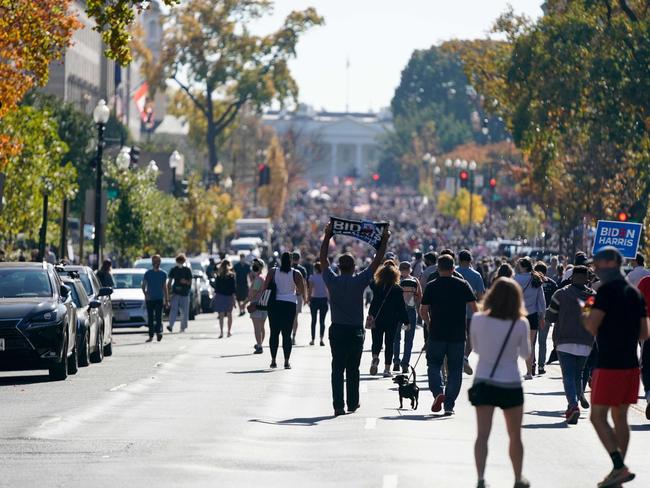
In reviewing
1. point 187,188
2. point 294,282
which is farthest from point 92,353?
point 187,188

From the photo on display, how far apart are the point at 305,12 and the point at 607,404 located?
89.4m

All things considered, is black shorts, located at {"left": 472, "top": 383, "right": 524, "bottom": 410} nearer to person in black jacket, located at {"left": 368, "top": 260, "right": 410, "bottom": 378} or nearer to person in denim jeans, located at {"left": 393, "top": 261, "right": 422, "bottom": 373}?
person in black jacket, located at {"left": 368, "top": 260, "right": 410, "bottom": 378}

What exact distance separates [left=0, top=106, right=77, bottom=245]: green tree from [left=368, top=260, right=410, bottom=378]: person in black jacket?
22.9m

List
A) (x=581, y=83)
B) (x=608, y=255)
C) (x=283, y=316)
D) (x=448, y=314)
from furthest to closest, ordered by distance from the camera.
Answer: (x=581, y=83) < (x=283, y=316) < (x=448, y=314) < (x=608, y=255)

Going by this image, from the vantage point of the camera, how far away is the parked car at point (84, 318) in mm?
27688

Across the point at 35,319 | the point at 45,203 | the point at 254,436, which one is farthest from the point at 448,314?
the point at 45,203

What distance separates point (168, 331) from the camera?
41750 millimetres

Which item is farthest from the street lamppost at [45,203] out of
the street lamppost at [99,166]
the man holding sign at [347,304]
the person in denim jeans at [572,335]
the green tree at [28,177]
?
the person in denim jeans at [572,335]

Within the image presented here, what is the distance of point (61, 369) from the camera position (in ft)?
82.2

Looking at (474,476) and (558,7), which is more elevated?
(558,7)

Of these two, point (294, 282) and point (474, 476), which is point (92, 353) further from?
point (474, 476)

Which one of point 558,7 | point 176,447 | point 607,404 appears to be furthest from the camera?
point 558,7

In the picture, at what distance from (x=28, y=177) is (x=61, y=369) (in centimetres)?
2432

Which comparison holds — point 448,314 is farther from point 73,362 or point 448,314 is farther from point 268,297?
point 73,362
